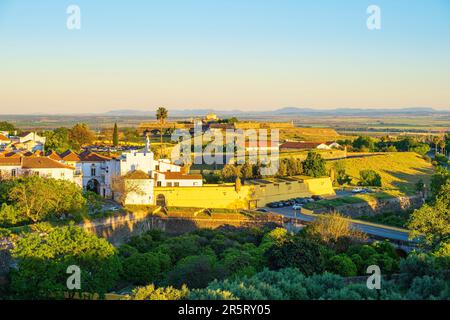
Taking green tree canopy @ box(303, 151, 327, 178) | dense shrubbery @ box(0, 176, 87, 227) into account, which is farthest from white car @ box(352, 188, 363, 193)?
dense shrubbery @ box(0, 176, 87, 227)

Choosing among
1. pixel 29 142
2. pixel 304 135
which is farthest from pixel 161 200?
pixel 304 135

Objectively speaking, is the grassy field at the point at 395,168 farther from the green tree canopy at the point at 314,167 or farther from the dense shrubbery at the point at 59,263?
the dense shrubbery at the point at 59,263

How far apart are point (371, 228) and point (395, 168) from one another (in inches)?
966

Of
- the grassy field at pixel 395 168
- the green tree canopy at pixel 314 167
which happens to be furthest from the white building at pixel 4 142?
the grassy field at pixel 395 168

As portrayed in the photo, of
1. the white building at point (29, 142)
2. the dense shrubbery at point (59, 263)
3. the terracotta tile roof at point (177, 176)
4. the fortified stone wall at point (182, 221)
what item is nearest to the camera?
the dense shrubbery at point (59, 263)

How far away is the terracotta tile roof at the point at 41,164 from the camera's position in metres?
34.6

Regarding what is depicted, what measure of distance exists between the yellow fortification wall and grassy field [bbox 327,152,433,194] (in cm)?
1093

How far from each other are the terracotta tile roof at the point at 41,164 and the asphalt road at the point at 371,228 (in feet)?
38.3

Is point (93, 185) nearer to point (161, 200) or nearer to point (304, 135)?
point (161, 200)

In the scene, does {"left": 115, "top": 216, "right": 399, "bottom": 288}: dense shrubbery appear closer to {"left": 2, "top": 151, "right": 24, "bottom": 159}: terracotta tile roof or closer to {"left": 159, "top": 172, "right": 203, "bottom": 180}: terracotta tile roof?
{"left": 159, "top": 172, "right": 203, "bottom": 180}: terracotta tile roof

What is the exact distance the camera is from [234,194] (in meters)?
36.2

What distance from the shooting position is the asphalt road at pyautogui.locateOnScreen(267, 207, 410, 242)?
30061mm
